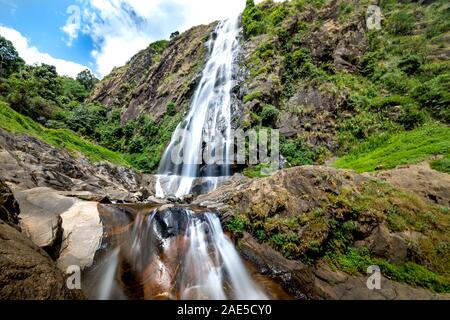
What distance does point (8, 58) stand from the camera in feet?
148

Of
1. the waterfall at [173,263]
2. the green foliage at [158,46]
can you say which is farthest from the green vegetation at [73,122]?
the waterfall at [173,263]

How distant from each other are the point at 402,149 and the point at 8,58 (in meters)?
63.2

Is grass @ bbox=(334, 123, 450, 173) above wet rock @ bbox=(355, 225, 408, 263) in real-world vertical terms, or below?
above

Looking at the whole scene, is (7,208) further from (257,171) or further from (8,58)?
(8,58)

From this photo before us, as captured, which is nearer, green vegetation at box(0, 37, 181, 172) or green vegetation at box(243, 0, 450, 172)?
green vegetation at box(243, 0, 450, 172)

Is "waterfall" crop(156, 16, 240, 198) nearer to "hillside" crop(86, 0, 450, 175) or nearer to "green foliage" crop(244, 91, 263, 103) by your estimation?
"hillside" crop(86, 0, 450, 175)

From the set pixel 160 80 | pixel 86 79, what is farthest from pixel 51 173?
pixel 86 79

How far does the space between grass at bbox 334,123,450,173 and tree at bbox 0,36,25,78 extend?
5568 cm

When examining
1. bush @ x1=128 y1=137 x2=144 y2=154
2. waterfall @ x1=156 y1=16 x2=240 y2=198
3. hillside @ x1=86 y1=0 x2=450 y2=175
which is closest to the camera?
hillside @ x1=86 y1=0 x2=450 y2=175

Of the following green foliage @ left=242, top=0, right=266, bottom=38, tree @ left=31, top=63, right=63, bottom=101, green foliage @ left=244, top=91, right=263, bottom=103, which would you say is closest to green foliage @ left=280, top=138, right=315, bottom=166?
green foliage @ left=244, top=91, right=263, bottom=103

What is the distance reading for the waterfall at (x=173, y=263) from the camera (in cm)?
748

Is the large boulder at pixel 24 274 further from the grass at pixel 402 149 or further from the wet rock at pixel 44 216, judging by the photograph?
the grass at pixel 402 149

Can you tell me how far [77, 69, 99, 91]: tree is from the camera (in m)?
72.4

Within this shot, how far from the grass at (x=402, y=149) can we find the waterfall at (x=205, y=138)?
35.3ft
